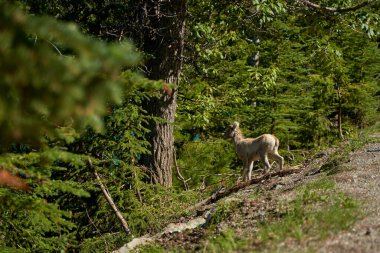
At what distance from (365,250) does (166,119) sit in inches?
309

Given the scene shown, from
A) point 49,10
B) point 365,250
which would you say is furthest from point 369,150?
point 49,10

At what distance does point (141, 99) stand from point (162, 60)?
1047 mm

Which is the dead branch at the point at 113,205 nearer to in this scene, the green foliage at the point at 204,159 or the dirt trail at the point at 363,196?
the dirt trail at the point at 363,196

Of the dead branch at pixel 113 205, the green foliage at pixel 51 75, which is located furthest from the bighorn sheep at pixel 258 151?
the green foliage at pixel 51 75

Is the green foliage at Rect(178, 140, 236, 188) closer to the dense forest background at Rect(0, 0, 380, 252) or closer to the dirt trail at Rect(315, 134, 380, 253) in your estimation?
the dense forest background at Rect(0, 0, 380, 252)

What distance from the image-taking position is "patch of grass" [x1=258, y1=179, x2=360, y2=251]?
6125mm

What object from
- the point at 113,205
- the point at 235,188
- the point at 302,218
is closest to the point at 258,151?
the point at 235,188

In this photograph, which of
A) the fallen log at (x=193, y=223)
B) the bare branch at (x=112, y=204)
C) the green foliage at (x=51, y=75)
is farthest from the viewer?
the bare branch at (x=112, y=204)

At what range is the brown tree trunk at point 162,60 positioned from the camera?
40.8ft

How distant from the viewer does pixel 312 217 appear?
21.6 ft

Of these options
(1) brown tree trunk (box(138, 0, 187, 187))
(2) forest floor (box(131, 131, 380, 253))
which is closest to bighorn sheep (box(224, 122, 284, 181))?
(2) forest floor (box(131, 131, 380, 253))

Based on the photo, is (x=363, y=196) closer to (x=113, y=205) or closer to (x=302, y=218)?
(x=302, y=218)

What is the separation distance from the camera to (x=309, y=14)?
13648 millimetres

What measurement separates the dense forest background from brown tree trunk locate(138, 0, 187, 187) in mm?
30
